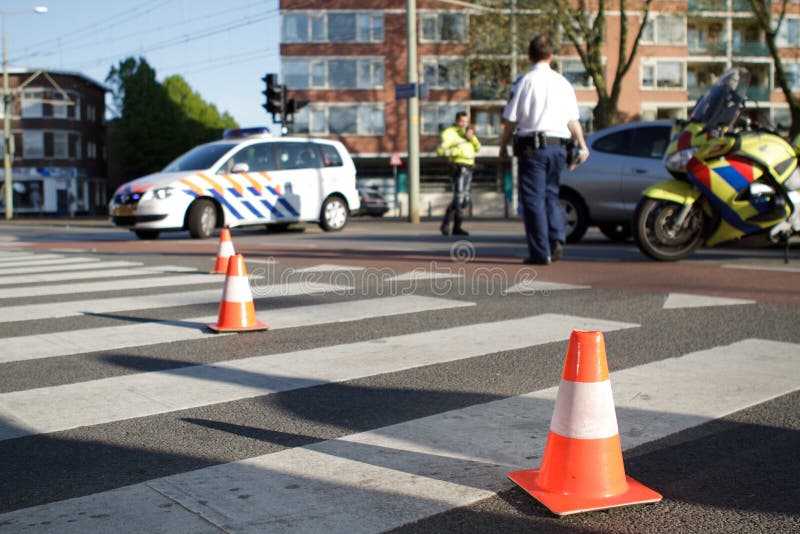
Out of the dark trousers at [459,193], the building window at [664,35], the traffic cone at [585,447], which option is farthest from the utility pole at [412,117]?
the building window at [664,35]

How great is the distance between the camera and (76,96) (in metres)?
73.8

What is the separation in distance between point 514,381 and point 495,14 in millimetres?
32481

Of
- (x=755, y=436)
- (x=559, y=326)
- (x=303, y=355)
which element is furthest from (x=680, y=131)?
(x=755, y=436)

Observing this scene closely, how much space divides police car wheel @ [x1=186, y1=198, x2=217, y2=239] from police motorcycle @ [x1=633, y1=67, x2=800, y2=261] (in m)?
8.49

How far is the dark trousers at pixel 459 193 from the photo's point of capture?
1412 centimetres

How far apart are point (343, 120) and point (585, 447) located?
5631cm

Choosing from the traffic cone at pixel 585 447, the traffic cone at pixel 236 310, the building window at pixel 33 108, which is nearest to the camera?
the traffic cone at pixel 585 447

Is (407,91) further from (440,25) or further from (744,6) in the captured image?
(440,25)

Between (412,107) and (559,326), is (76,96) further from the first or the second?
(559,326)

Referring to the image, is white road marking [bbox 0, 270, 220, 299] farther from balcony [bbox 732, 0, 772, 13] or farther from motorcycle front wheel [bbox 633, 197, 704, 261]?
balcony [bbox 732, 0, 772, 13]

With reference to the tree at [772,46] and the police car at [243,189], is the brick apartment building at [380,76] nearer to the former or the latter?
the tree at [772,46]

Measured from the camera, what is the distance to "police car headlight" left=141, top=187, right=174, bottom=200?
14812 millimetres

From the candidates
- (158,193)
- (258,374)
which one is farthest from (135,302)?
(158,193)

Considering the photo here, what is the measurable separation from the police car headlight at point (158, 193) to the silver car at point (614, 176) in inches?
260
